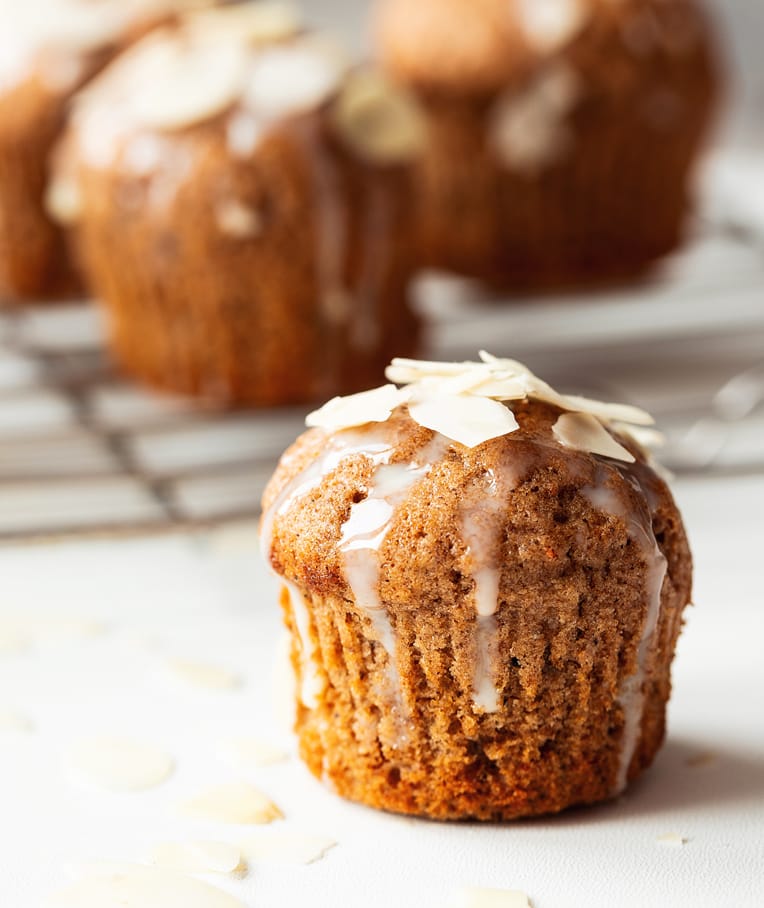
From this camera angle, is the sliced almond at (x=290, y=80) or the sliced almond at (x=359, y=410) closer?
the sliced almond at (x=359, y=410)

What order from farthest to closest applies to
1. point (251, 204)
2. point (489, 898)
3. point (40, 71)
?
1. point (40, 71)
2. point (251, 204)
3. point (489, 898)

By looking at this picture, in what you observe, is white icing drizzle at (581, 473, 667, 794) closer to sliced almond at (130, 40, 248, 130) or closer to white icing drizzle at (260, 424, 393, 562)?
white icing drizzle at (260, 424, 393, 562)

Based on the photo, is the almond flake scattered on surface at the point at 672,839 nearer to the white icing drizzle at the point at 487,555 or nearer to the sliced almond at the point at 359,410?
the white icing drizzle at the point at 487,555

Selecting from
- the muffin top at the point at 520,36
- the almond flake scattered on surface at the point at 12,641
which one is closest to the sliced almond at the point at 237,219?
the muffin top at the point at 520,36

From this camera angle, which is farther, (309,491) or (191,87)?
(191,87)

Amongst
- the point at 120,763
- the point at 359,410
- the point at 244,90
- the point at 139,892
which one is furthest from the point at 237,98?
the point at 139,892

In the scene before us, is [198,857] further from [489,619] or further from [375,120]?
[375,120]

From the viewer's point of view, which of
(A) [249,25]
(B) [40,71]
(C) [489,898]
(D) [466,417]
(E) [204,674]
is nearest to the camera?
(C) [489,898]
